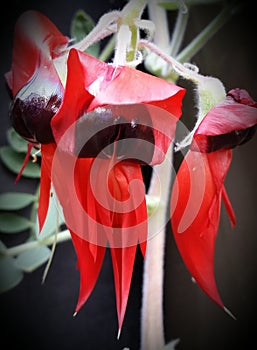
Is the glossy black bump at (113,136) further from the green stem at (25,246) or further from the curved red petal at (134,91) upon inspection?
the green stem at (25,246)

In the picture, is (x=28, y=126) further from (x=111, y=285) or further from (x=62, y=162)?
(x=111, y=285)

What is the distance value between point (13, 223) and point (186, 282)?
7.9 inches

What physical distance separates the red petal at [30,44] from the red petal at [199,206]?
0.38 ft

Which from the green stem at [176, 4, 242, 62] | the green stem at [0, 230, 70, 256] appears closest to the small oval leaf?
the green stem at [0, 230, 70, 256]

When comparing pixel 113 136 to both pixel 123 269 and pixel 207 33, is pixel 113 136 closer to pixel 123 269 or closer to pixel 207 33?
pixel 123 269

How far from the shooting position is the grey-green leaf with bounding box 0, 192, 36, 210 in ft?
1.69

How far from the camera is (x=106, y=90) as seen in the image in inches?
9.6

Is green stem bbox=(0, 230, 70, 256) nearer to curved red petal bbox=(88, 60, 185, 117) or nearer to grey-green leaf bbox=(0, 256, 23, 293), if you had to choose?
grey-green leaf bbox=(0, 256, 23, 293)

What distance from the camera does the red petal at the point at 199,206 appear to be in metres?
0.32

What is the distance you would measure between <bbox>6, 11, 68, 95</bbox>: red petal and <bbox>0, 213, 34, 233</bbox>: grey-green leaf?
0.71ft

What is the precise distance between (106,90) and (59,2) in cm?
27

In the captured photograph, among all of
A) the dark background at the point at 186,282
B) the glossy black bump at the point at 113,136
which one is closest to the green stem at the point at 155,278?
the dark background at the point at 186,282

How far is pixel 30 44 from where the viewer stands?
0.33 meters

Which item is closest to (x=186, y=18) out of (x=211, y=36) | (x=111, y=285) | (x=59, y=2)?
(x=211, y=36)
